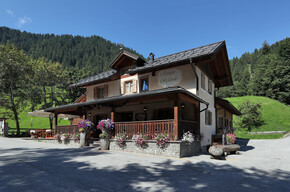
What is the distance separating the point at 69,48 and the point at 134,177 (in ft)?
500

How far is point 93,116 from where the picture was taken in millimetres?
18484

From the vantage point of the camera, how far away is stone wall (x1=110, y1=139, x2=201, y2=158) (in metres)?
9.26

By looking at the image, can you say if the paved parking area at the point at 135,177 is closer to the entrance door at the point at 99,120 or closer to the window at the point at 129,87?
the window at the point at 129,87

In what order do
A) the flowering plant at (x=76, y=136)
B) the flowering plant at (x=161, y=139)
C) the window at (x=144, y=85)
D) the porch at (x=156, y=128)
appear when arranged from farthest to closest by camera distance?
the window at (x=144, y=85) < the flowering plant at (x=76, y=136) < the porch at (x=156, y=128) < the flowering plant at (x=161, y=139)

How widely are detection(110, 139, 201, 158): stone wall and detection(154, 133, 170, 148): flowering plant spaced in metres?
0.17

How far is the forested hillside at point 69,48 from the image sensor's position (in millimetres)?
123625

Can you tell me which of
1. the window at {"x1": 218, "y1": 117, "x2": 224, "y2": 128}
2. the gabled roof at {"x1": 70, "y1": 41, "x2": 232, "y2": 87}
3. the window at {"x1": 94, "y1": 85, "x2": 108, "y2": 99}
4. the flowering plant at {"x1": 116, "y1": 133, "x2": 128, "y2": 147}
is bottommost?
the flowering plant at {"x1": 116, "y1": 133, "x2": 128, "y2": 147}

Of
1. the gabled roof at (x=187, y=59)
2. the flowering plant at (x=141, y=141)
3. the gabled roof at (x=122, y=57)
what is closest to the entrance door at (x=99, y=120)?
the gabled roof at (x=187, y=59)

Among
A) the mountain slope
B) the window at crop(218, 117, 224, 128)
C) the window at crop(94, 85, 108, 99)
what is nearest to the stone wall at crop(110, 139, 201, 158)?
the window at crop(94, 85, 108, 99)

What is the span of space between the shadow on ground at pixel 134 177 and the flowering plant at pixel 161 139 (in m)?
1.80

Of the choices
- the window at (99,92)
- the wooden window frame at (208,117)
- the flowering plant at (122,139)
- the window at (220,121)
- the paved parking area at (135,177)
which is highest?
the window at (99,92)

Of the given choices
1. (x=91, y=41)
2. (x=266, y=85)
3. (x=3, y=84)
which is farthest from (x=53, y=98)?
(x=91, y=41)

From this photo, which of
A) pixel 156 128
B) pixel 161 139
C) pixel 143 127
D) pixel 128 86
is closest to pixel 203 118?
pixel 156 128

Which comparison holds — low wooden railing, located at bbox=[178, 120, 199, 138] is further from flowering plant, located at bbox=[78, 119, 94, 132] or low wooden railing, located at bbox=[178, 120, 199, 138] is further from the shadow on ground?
flowering plant, located at bbox=[78, 119, 94, 132]
